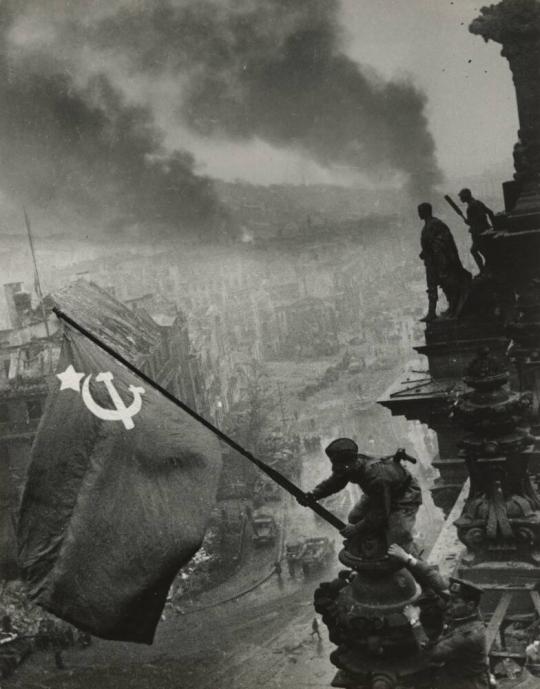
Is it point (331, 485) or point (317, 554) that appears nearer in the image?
point (331, 485)

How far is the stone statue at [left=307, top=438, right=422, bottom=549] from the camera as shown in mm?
4461

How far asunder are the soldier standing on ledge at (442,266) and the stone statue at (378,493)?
28.2 ft

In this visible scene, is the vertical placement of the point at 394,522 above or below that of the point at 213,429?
below

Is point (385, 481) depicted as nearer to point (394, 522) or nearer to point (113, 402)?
point (394, 522)

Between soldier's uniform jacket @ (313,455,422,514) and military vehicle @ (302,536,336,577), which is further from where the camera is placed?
military vehicle @ (302,536,336,577)

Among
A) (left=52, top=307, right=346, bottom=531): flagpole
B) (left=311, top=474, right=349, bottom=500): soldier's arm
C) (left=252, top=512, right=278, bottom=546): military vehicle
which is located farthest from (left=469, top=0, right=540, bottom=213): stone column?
(left=252, top=512, right=278, bottom=546): military vehicle

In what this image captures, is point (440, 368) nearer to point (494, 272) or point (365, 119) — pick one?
point (494, 272)

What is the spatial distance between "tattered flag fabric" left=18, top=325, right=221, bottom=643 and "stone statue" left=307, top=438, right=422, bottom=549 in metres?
0.86

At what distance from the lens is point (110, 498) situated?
474cm

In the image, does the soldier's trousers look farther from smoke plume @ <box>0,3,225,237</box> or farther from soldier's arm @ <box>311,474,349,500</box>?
smoke plume @ <box>0,3,225,237</box>

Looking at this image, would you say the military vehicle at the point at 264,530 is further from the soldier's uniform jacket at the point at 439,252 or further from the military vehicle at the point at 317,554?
the soldier's uniform jacket at the point at 439,252

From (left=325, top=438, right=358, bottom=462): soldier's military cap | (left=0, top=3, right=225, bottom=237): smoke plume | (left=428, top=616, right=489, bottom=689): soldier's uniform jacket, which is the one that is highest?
(left=0, top=3, right=225, bottom=237): smoke plume

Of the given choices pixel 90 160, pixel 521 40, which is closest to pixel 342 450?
pixel 521 40

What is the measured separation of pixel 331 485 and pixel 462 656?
3.94 feet
